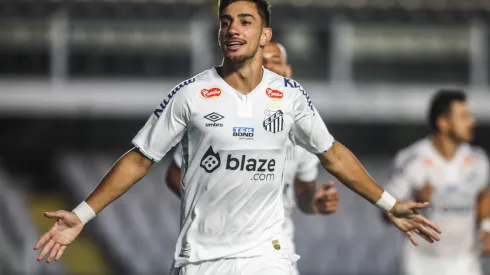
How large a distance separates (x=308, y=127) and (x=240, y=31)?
628mm

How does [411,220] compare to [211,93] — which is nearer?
[211,93]

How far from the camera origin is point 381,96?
18.7 metres

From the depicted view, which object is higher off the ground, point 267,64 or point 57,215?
point 267,64

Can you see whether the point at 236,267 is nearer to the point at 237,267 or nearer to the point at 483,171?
the point at 237,267

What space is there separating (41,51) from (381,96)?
6.04 meters

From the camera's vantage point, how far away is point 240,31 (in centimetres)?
543

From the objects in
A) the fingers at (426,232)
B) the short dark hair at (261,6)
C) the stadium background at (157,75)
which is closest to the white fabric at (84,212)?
the short dark hair at (261,6)

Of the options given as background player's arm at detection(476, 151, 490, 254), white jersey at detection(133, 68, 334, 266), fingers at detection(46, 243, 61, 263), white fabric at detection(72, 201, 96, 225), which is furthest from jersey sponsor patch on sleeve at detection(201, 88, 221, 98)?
background player's arm at detection(476, 151, 490, 254)

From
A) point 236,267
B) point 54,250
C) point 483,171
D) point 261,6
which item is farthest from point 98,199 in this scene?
point 483,171

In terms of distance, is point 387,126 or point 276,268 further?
point 387,126

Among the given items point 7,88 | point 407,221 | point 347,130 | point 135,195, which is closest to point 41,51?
point 7,88

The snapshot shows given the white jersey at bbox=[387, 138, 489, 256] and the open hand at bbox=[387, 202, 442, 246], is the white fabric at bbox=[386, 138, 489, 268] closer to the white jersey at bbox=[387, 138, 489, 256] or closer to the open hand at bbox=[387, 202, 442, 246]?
→ the white jersey at bbox=[387, 138, 489, 256]

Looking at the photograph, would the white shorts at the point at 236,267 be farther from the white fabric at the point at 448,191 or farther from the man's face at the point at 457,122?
the man's face at the point at 457,122

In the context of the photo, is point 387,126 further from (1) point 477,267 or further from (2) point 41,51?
(1) point 477,267
